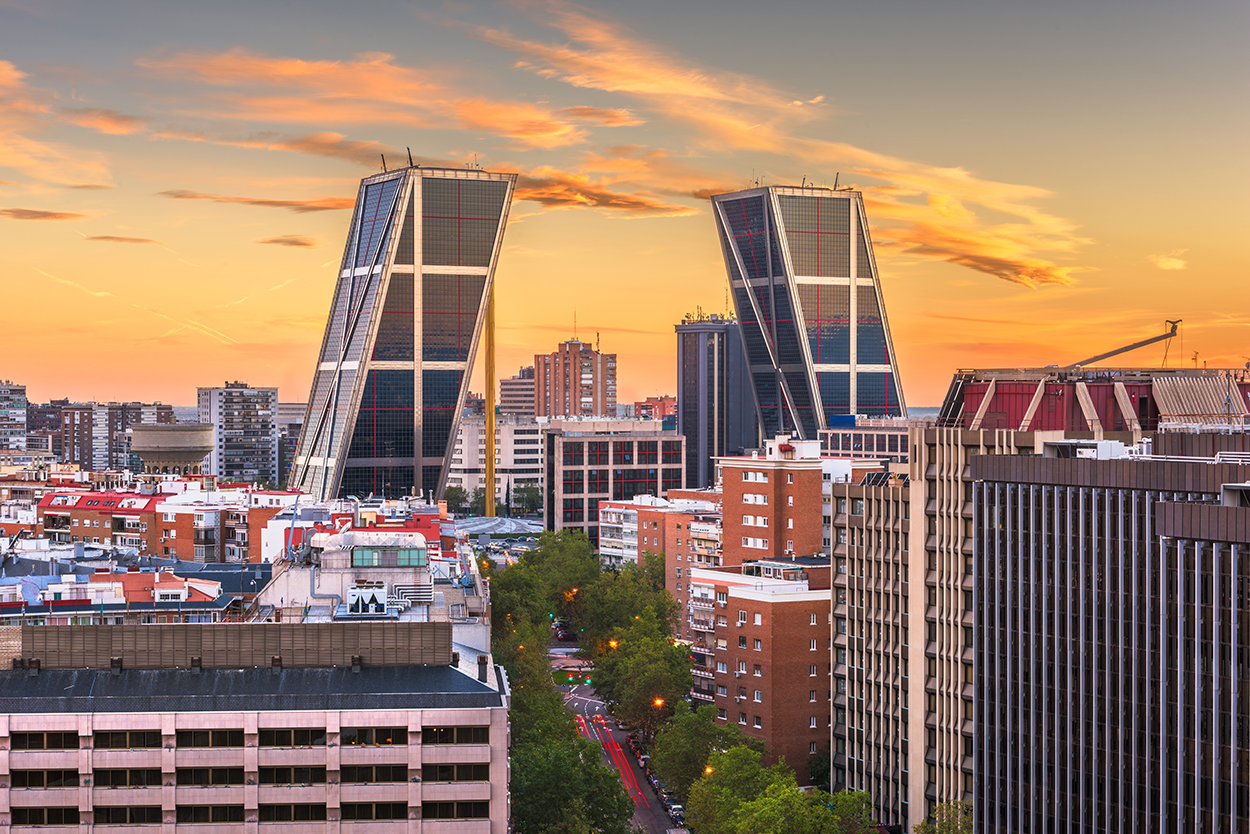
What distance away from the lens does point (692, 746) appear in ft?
281

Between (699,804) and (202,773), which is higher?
(202,773)

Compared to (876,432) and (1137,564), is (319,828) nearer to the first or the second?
(1137,564)

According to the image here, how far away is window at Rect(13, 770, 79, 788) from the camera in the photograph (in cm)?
5400

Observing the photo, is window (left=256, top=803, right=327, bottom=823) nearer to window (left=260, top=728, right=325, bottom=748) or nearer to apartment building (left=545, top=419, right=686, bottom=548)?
window (left=260, top=728, right=325, bottom=748)

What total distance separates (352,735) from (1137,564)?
30818 mm

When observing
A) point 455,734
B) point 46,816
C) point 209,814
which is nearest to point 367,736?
point 455,734

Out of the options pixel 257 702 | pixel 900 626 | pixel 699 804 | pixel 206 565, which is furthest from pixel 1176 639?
pixel 206 565

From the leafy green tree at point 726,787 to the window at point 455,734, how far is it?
67.0ft

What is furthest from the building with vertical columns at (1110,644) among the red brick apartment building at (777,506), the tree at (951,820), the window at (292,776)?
the red brick apartment building at (777,506)

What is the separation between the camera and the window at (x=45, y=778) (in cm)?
5400

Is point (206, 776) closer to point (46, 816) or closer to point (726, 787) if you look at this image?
point (46, 816)

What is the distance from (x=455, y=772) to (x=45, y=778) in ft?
48.0

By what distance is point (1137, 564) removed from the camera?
59062 mm

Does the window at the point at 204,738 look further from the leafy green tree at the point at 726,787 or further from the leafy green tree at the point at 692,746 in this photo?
the leafy green tree at the point at 692,746
